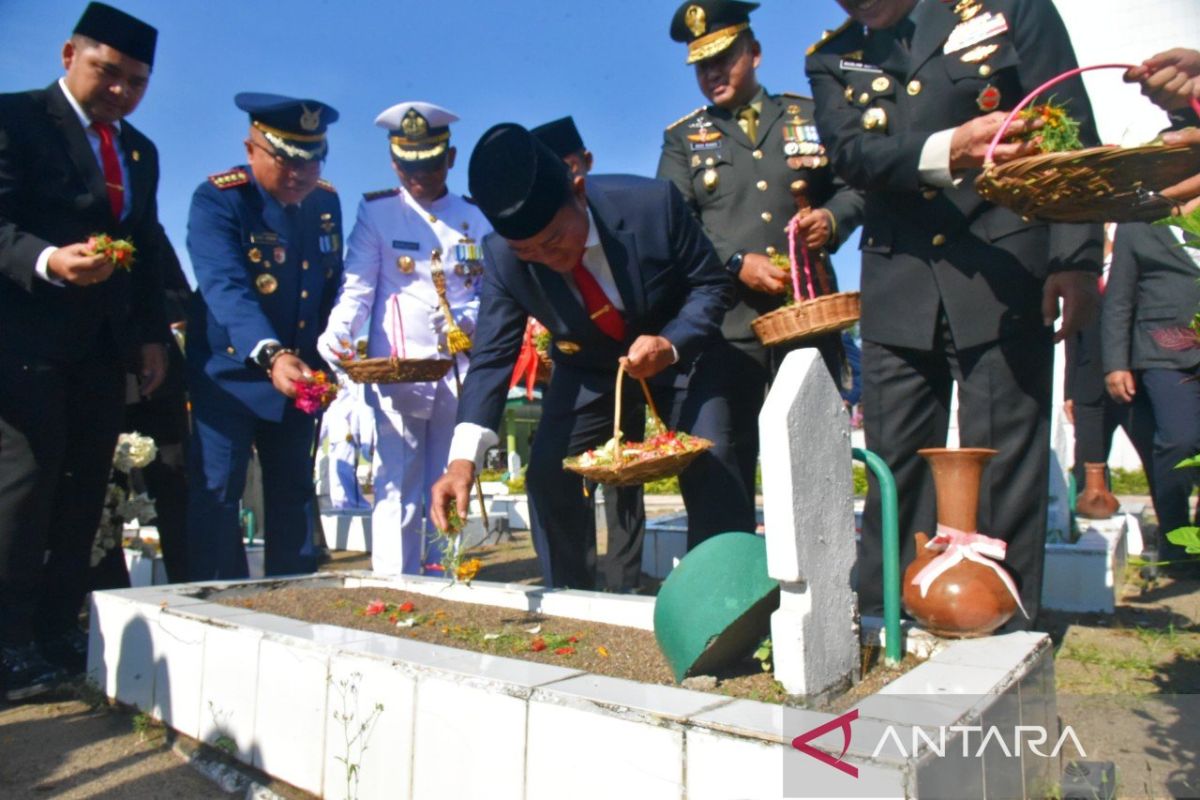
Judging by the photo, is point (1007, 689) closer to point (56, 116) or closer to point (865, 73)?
point (865, 73)

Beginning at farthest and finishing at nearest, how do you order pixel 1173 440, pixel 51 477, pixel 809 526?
pixel 1173 440
pixel 51 477
pixel 809 526

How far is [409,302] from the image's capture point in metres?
5.41

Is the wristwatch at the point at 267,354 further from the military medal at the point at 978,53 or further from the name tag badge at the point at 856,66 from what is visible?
the military medal at the point at 978,53

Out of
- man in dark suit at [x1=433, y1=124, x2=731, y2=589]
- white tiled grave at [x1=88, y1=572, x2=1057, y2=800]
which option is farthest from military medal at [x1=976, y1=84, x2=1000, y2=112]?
white tiled grave at [x1=88, y1=572, x2=1057, y2=800]

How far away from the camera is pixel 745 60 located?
4684 mm

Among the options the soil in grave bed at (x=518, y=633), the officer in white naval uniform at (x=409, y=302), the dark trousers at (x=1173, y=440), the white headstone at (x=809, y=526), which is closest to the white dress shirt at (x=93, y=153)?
the officer in white naval uniform at (x=409, y=302)

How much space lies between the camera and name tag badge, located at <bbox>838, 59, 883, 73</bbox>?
3569 millimetres

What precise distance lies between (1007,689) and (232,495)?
12.4ft

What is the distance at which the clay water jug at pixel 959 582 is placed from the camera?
252 centimetres

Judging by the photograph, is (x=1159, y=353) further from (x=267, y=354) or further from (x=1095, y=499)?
(x=267, y=354)

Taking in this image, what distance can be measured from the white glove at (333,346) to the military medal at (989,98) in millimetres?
3278

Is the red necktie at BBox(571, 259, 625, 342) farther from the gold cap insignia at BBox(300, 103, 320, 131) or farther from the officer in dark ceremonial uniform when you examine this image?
the gold cap insignia at BBox(300, 103, 320, 131)

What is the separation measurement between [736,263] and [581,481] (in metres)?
1.29

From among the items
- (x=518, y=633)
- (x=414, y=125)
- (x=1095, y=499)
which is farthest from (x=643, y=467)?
(x=1095, y=499)
